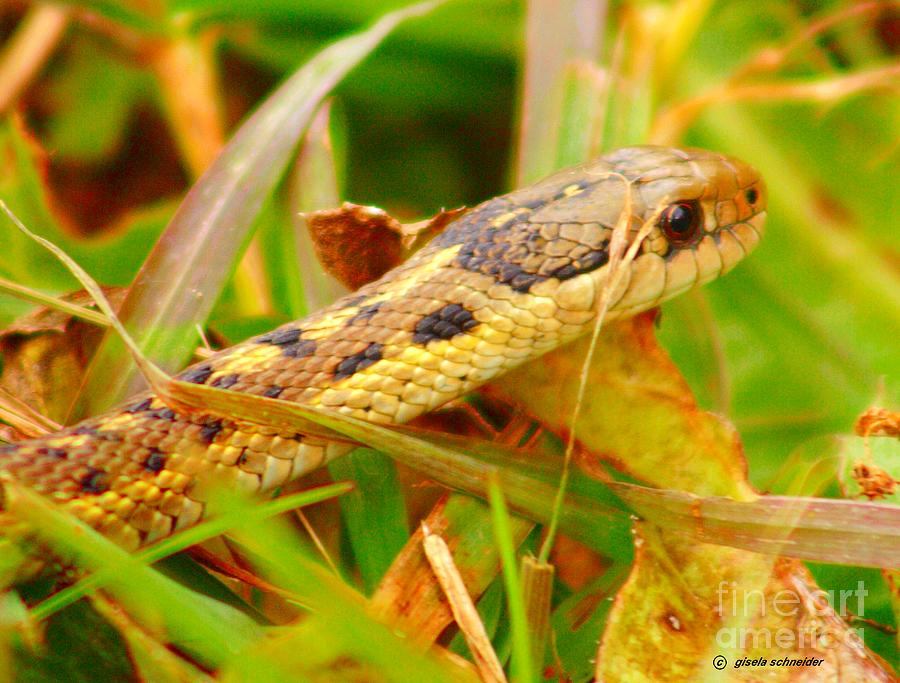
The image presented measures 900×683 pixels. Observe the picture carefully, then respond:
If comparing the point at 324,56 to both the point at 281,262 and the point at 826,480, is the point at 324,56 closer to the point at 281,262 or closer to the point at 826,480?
the point at 281,262

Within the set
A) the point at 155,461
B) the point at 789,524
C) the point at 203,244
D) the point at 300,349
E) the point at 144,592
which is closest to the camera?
the point at 144,592

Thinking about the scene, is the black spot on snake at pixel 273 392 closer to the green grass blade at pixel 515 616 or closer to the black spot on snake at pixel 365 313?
the black spot on snake at pixel 365 313

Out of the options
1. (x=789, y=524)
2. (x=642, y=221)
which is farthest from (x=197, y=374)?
(x=789, y=524)

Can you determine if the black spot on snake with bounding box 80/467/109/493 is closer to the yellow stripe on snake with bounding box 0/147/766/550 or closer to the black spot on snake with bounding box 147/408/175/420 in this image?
the yellow stripe on snake with bounding box 0/147/766/550

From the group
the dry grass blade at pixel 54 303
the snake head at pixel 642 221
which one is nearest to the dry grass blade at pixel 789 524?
the snake head at pixel 642 221

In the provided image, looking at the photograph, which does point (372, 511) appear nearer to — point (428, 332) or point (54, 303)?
point (428, 332)

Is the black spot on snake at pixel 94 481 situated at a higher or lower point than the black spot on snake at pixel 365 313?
lower
